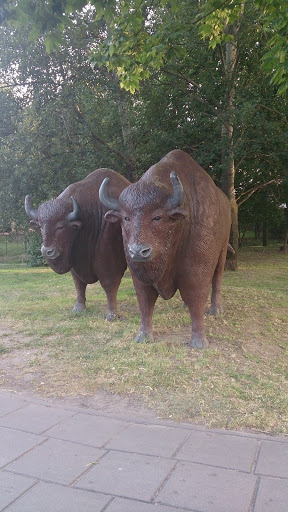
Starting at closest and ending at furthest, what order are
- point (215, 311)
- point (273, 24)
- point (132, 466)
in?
point (132, 466) < point (273, 24) < point (215, 311)

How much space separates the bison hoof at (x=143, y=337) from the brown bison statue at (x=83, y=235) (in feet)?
4.63

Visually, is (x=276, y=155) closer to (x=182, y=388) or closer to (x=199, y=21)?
(x=199, y=21)

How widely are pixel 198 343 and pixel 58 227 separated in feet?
8.77

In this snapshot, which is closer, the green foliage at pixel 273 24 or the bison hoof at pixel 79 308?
the green foliage at pixel 273 24

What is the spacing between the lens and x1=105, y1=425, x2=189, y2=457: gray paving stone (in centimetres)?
305

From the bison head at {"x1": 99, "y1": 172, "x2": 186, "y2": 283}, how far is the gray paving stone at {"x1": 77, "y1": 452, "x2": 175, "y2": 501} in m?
2.13

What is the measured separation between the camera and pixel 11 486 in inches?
104

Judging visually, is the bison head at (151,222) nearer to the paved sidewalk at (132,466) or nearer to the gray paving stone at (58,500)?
the paved sidewalk at (132,466)

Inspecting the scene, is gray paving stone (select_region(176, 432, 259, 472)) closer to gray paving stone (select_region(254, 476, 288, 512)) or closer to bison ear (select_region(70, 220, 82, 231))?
gray paving stone (select_region(254, 476, 288, 512))

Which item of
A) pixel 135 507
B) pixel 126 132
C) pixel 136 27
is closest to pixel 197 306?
pixel 135 507

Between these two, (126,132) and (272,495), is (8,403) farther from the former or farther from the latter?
(126,132)

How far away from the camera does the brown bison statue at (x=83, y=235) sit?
21.0 feet

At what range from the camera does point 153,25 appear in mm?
10469

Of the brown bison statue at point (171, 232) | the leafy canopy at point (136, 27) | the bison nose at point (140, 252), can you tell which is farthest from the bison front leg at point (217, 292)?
the bison nose at point (140, 252)
